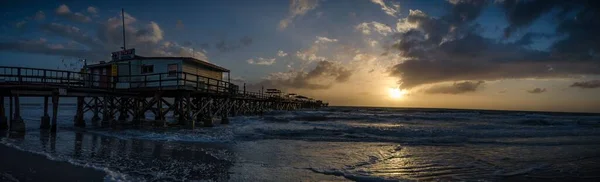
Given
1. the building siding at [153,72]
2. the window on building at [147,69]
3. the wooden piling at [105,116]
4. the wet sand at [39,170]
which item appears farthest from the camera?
the window on building at [147,69]

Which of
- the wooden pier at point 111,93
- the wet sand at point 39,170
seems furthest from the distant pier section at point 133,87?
the wet sand at point 39,170

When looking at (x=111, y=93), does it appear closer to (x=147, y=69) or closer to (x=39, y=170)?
(x=147, y=69)

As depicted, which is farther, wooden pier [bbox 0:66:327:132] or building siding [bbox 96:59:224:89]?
building siding [bbox 96:59:224:89]

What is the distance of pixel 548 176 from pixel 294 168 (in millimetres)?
6627

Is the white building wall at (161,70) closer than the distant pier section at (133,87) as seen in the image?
No

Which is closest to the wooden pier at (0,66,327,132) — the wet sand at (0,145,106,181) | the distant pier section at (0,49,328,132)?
the distant pier section at (0,49,328,132)

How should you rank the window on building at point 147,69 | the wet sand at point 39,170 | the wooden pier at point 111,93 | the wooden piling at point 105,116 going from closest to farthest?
1. the wet sand at point 39,170
2. the wooden pier at point 111,93
3. the wooden piling at point 105,116
4. the window on building at point 147,69

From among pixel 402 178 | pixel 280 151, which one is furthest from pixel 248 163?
pixel 402 178

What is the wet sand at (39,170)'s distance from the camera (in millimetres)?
6898

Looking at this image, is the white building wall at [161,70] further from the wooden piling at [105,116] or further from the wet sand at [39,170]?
the wet sand at [39,170]

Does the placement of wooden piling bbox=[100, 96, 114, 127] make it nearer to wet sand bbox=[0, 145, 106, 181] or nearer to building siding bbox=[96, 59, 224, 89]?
building siding bbox=[96, 59, 224, 89]

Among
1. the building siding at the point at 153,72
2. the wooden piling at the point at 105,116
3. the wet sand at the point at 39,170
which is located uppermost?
the building siding at the point at 153,72

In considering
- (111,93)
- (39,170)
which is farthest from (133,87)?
(39,170)

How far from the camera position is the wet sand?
6.90m
